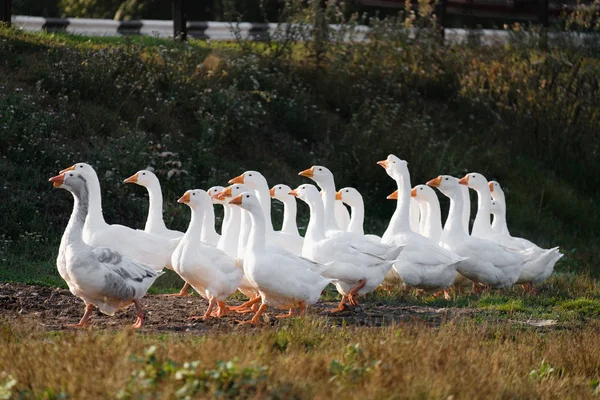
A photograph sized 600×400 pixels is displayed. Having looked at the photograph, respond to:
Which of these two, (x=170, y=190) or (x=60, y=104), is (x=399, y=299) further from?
(x=60, y=104)

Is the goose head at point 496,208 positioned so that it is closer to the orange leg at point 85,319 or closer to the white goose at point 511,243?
the white goose at point 511,243

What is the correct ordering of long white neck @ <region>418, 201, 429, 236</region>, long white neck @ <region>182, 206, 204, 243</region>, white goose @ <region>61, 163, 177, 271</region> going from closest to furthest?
1. long white neck @ <region>182, 206, 204, 243</region>
2. white goose @ <region>61, 163, 177, 271</region>
3. long white neck @ <region>418, 201, 429, 236</region>

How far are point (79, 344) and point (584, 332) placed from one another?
191 inches

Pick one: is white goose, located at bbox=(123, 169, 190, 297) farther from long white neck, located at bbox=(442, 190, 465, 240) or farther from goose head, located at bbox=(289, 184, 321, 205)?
long white neck, located at bbox=(442, 190, 465, 240)

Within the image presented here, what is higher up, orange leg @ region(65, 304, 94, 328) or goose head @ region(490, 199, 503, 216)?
goose head @ region(490, 199, 503, 216)

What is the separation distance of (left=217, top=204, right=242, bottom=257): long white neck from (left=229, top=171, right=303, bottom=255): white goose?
345 millimetres

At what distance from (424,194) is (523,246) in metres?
1.56

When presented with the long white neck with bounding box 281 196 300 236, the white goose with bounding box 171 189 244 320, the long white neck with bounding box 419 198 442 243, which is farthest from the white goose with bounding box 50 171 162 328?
the long white neck with bounding box 419 198 442 243

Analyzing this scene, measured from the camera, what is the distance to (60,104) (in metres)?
17.9

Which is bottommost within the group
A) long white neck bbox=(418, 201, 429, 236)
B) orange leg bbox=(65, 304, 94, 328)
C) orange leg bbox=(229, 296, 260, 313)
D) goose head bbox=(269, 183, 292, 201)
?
orange leg bbox=(229, 296, 260, 313)

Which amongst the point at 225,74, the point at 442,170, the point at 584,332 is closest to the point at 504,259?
the point at 584,332

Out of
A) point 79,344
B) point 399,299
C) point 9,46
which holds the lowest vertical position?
point 399,299

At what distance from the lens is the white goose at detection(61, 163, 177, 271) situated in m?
12.2

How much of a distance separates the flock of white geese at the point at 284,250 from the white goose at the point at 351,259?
0.04ft
